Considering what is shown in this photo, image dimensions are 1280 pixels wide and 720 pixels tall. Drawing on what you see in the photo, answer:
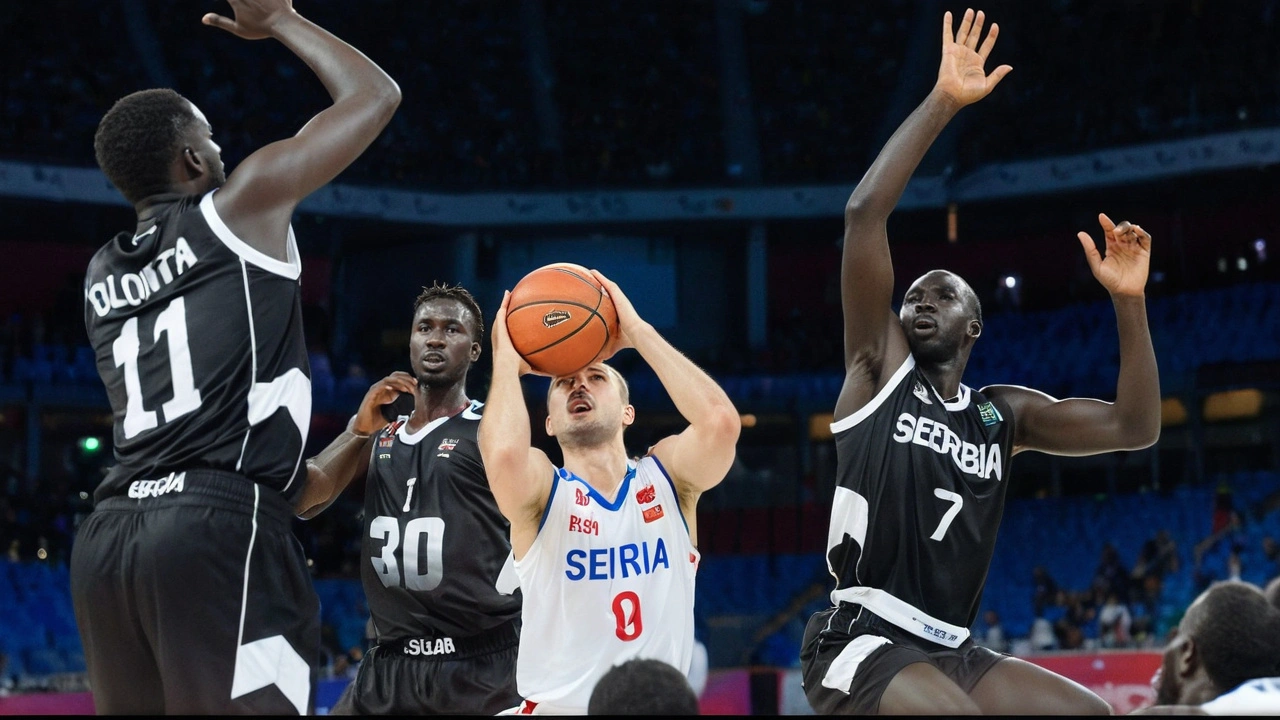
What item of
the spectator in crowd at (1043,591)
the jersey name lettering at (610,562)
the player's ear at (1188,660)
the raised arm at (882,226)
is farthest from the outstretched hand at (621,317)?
the spectator in crowd at (1043,591)

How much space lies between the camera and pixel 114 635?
381cm

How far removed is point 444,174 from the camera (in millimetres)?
24172

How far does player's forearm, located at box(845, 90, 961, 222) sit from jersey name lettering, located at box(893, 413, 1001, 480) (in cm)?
87

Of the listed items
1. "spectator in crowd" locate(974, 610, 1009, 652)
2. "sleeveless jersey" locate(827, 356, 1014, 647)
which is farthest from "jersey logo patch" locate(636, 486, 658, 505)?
"spectator in crowd" locate(974, 610, 1009, 652)

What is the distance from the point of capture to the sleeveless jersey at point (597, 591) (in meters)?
4.55

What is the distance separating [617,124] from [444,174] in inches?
148

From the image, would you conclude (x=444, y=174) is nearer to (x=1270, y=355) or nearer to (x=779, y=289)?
(x=779, y=289)

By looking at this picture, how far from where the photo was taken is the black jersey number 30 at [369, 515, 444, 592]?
235 inches

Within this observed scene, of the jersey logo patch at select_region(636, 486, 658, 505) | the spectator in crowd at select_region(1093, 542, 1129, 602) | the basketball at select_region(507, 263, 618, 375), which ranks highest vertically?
the basketball at select_region(507, 263, 618, 375)

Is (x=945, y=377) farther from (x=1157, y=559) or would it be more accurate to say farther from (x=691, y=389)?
(x=1157, y=559)

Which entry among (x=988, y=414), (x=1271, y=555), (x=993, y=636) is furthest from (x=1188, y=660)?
(x=1271, y=555)

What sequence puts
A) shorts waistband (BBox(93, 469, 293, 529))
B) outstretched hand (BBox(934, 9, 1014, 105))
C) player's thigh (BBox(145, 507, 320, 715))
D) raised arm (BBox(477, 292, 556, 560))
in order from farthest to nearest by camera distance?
outstretched hand (BBox(934, 9, 1014, 105)) < raised arm (BBox(477, 292, 556, 560)) < shorts waistband (BBox(93, 469, 293, 529)) < player's thigh (BBox(145, 507, 320, 715))

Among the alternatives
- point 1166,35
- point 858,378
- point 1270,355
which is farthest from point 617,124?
point 858,378

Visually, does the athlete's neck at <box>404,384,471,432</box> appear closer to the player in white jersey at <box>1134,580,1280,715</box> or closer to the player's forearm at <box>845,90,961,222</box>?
the player's forearm at <box>845,90,961,222</box>
